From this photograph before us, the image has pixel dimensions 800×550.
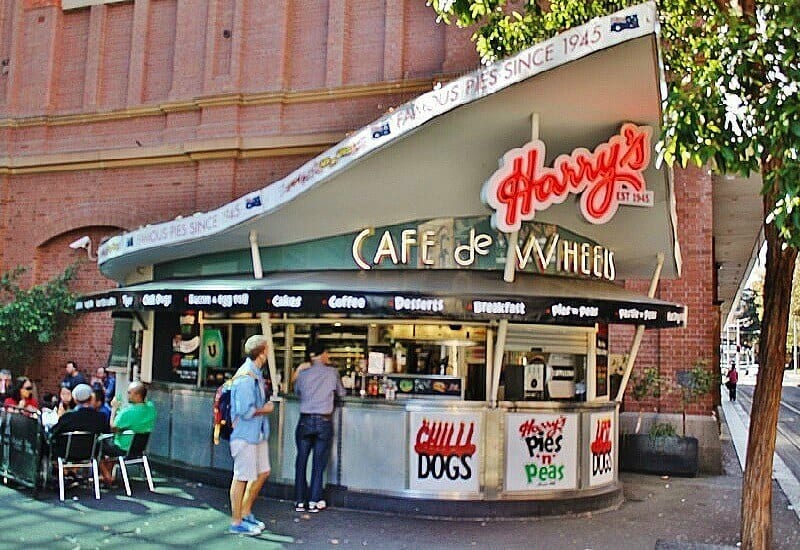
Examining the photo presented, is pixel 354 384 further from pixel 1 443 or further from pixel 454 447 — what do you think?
pixel 1 443

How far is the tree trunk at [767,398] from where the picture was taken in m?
7.62

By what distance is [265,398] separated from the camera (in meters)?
8.38

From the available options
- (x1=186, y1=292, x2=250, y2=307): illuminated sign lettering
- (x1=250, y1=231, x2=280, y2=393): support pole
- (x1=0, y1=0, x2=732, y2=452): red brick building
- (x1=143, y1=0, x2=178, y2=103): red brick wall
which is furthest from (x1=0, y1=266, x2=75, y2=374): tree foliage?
(x1=186, y1=292, x2=250, y2=307): illuminated sign lettering

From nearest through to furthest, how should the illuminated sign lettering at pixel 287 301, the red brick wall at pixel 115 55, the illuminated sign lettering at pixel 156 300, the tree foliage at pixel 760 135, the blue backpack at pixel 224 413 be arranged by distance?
the tree foliage at pixel 760 135 < the blue backpack at pixel 224 413 < the illuminated sign lettering at pixel 287 301 < the illuminated sign lettering at pixel 156 300 < the red brick wall at pixel 115 55

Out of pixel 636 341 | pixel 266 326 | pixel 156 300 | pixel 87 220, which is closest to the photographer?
pixel 156 300

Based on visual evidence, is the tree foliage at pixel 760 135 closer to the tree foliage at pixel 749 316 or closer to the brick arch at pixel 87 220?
the brick arch at pixel 87 220

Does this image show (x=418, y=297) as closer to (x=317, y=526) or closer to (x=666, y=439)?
(x=317, y=526)

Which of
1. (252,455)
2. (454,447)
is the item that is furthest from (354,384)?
(252,455)

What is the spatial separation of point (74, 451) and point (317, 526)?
9.73ft

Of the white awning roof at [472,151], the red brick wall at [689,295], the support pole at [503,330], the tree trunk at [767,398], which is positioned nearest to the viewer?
the white awning roof at [472,151]

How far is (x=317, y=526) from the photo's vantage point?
8.47 m

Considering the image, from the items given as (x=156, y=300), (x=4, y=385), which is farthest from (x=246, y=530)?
(x=4, y=385)

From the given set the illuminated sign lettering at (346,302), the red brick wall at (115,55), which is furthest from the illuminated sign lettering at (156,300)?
the red brick wall at (115,55)

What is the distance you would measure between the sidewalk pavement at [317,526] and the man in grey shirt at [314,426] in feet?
0.76
